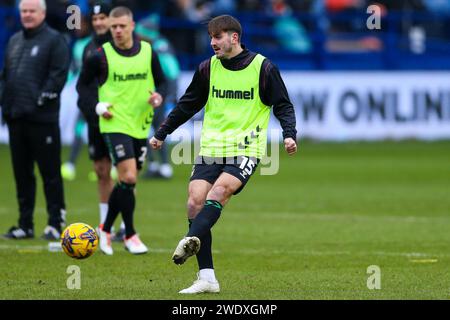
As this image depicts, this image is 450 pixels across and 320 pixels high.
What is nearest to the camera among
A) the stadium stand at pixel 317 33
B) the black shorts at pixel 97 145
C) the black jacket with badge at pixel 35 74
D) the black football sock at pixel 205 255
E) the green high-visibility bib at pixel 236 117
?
the black football sock at pixel 205 255

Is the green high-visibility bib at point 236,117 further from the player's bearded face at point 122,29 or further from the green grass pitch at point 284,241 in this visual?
the player's bearded face at point 122,29

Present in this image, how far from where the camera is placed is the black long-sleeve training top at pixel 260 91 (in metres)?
9.79

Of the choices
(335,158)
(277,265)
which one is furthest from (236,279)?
(335,158)

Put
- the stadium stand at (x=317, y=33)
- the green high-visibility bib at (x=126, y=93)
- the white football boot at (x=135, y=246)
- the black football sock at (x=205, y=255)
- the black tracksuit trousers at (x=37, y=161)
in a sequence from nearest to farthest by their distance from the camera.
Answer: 1. the black football sock at (x=205, y=255)
2. the white football boot at (x=135, y=246)
3. the green high-visibility bib at (x=126, y=93)
4. the black tracksuit trousers at (x=37, y=161)
5. the stadium stand at (x=317, y=33)

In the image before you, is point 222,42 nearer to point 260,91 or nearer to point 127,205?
point 260,91

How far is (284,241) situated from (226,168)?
3.63 metres

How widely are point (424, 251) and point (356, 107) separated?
51.9 ft

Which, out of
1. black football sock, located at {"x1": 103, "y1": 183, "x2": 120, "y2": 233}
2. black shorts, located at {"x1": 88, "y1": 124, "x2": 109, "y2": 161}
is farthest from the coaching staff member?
black football sock, located at {"x1": 103, "y1": 183, "x2": 120, "y2": 233}

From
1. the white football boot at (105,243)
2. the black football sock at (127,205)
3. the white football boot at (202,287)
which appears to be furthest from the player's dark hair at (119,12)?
the white football boot at (202,287)

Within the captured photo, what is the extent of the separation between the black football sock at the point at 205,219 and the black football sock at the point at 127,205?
2890mm

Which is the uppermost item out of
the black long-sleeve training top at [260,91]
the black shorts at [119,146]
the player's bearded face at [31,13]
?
the player's bearded face at [31,13]

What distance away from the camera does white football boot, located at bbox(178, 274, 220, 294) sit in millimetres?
9398

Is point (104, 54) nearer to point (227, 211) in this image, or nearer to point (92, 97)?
point (92, 97)

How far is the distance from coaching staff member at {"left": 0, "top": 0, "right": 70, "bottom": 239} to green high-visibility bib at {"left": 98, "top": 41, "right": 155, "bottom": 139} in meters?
1.12
